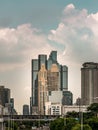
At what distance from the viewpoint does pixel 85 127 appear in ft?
342

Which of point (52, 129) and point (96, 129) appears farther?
point (52, 129)

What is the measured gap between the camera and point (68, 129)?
400ft

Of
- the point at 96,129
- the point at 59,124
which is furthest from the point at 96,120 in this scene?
the point at 59,124

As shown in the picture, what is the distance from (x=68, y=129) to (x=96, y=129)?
541 centimetres

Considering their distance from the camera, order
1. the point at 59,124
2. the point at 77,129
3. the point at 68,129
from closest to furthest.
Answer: the point at 77,129
the point at 68,129
the point at 59,124

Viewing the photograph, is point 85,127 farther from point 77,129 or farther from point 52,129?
point 52,129

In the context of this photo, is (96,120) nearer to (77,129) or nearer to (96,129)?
(96,129)

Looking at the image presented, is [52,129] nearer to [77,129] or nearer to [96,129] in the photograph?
[96,129]

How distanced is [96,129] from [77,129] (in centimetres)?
2196

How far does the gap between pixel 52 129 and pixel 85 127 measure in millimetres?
43549

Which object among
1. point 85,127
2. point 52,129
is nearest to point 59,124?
point 52,129

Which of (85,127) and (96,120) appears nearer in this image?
(85,127)

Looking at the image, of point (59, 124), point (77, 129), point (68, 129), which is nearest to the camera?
point (77, 129)

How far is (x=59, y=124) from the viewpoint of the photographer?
14475cm
